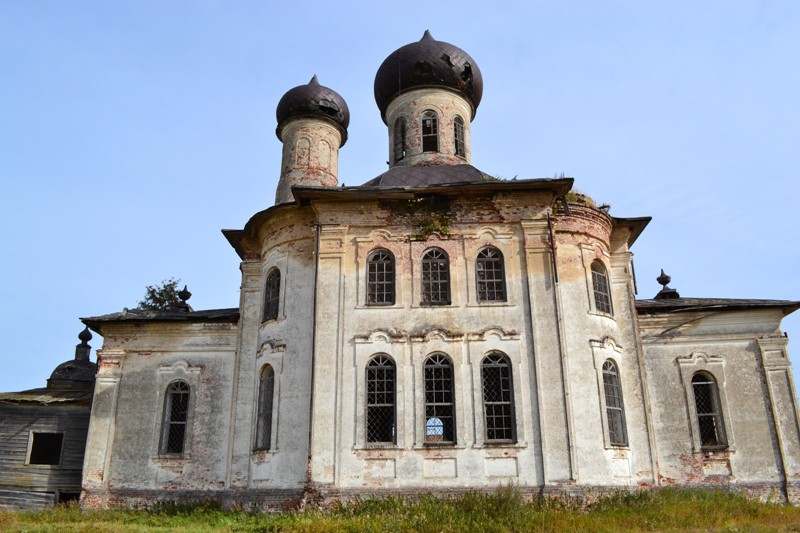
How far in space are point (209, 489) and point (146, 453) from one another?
77.7 inches

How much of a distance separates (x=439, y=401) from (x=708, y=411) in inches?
279

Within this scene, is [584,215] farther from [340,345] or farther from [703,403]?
[340,345]

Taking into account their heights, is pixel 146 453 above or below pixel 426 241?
below

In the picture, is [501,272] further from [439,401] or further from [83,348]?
[83,348]

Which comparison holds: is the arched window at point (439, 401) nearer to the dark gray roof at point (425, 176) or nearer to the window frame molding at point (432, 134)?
the dark gray roof at point (425, 176)

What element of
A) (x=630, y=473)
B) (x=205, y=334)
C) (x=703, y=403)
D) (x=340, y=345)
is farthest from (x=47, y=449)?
(x=703, y=403)

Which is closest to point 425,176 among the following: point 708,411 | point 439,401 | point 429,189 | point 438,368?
point 429,189

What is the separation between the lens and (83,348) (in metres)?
24.9

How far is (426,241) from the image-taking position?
1656 cm

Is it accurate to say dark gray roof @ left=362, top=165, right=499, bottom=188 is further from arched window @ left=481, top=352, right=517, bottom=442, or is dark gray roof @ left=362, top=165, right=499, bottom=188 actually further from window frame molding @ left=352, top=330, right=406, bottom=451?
arched window @ left=481, top=352, right=517, bottom=442

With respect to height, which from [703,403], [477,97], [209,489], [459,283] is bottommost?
[209,489]

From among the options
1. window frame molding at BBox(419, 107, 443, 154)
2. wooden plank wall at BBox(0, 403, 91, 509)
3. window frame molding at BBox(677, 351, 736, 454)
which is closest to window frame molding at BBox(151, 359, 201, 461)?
wooden plank wall at BBox(0, 403, 91, 509)

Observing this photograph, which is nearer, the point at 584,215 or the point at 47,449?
the point at 584,215

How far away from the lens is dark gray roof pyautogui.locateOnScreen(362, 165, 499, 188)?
18.3m
